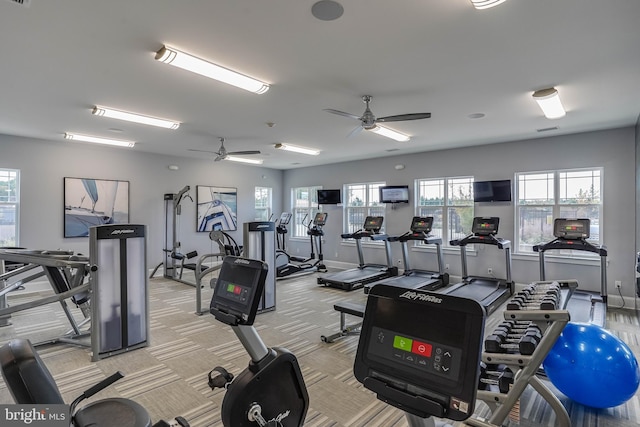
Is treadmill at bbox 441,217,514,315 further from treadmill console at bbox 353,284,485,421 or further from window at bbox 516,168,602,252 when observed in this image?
treadmill console at bbox 353,284,485,421

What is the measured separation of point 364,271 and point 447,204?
2307 mm

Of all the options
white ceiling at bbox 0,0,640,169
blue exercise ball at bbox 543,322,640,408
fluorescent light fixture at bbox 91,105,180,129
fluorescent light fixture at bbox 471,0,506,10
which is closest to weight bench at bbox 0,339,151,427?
white ceiling at bbox 0,0,640,169

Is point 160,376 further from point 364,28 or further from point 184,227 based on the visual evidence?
point 184,227

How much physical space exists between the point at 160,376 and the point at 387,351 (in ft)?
9.30

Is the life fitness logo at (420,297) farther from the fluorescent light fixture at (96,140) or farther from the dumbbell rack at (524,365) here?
the fluorescent light fixture at (96,140)

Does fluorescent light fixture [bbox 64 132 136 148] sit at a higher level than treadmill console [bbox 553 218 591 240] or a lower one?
higher

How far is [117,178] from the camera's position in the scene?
7.18 metres

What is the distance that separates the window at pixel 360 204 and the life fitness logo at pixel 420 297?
7.45 m

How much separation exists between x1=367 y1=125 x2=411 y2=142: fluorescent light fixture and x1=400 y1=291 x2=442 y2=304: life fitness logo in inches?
172

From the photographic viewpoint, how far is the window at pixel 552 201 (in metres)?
5.71

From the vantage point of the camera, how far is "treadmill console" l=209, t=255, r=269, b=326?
5.28 ft

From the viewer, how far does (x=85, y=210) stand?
267 inches

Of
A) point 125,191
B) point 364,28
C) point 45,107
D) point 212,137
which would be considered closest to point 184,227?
point 125,191

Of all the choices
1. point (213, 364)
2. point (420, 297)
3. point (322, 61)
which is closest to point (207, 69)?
point (322, 61)
